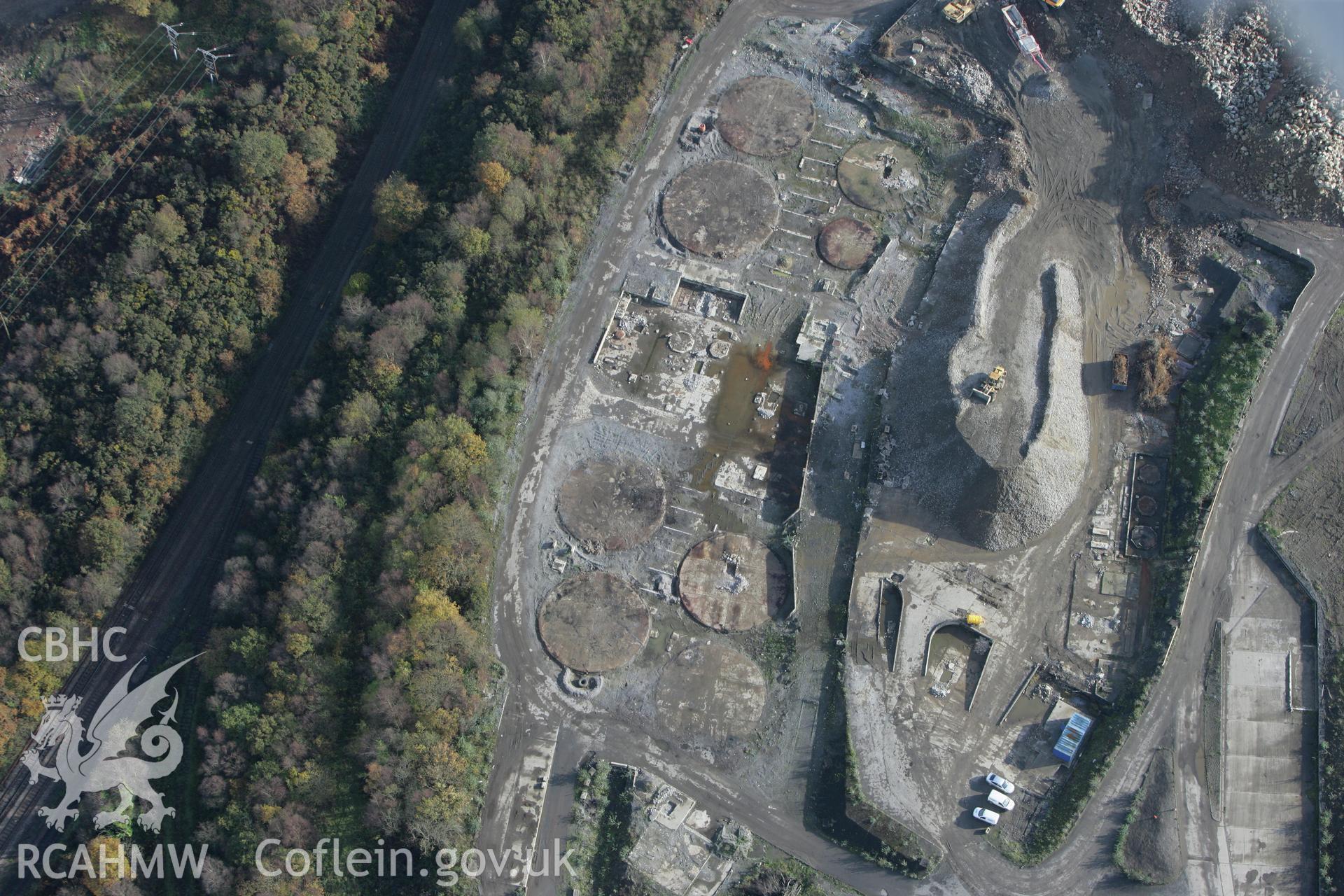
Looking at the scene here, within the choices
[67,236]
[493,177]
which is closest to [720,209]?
[493,177]

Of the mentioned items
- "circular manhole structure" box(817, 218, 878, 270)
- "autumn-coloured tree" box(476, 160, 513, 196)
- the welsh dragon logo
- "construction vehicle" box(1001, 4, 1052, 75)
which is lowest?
the welsh dragon logo

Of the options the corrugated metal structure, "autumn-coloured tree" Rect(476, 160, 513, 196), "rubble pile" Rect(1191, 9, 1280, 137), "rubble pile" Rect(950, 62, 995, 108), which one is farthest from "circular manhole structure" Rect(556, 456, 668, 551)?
"rubble pile" Rect(1191, 9, 1280, 137)

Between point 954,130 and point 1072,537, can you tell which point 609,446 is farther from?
point 954,130

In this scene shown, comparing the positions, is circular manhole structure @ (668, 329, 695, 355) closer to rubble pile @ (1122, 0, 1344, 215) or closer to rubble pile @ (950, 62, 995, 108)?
rubble pile @ (950, 62, 995, 108)

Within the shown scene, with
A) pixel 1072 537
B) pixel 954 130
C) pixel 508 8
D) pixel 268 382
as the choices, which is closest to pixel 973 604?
pixel 1072 537

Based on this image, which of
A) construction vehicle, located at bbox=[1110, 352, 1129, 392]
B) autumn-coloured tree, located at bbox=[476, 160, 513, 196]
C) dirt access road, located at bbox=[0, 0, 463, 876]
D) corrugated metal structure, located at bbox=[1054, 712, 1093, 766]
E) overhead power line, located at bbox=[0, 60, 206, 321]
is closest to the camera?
corrugated metal structure, located at bbox=[1054, 712, 1093, 766]

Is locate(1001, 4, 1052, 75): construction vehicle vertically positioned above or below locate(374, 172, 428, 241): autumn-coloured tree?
above

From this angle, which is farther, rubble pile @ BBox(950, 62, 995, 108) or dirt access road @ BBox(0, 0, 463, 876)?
rubble pile @ BBox(950, 62, 995, 108)

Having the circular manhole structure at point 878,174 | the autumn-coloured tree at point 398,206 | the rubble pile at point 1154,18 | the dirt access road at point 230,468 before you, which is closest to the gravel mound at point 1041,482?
the circular manhole structure at point 878,174
